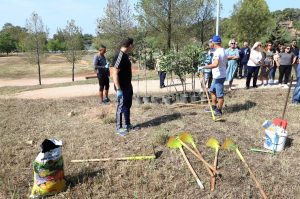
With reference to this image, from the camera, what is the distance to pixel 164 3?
2267 centimetres

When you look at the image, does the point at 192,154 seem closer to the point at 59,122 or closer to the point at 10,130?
the point at 59,122

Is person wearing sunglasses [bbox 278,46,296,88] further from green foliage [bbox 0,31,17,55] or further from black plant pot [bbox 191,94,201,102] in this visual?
green foliage [bbox 0,31,17,55]

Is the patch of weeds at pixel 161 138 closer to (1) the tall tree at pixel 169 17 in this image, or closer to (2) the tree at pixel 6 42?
(1) the tall tree at pixel 169 17

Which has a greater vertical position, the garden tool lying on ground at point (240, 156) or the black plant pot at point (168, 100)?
the black plant pot at point (168, 100)

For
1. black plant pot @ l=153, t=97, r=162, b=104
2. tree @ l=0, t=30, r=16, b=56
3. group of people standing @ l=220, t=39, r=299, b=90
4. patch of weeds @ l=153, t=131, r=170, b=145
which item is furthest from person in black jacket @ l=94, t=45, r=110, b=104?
tree @ l=0, t=30, r=16, b=56

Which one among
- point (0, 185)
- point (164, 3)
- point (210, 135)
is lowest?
point (0, 185)

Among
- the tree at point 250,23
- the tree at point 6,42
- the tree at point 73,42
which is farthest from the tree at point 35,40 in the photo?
the tree at point 6,42

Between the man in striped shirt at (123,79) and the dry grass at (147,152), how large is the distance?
0.32 meters

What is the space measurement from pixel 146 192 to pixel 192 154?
119 cm

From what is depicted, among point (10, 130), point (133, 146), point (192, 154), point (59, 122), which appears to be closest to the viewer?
point (192, 154)

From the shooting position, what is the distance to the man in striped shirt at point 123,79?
583 centimetres

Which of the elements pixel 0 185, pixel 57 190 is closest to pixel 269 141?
pixel 57 190

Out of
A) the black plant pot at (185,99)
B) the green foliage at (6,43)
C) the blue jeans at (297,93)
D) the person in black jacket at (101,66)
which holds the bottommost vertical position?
the black plant pot at (185,99)

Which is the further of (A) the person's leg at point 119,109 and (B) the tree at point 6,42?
(B) the tree at point 6,42
